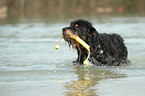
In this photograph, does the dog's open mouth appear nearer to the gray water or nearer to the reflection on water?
the reflection on water

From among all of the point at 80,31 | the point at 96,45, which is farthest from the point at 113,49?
the point at 80,31

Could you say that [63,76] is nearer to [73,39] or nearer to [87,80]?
[87,80]

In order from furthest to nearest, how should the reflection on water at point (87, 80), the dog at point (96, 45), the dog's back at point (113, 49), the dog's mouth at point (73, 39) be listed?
the dog's back at point (113, 49) < the dog at point (96, 45) < the dog's mouth at point (73, 39) < the reflection on water at point (87, 80)

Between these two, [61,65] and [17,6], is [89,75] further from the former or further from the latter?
[17,6]

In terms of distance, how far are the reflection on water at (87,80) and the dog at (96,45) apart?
1.04 ft

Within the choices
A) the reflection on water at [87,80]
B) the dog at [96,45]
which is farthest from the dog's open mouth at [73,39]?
the reflection on water at [87,80]

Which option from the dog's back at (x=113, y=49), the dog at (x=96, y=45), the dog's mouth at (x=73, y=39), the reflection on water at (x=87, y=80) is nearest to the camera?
the reflection on water at (x=87, y=80)

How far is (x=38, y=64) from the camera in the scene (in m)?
9.20

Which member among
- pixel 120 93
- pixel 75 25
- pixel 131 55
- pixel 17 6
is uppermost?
pixel 17 6

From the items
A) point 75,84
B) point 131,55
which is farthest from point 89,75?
point 131,55

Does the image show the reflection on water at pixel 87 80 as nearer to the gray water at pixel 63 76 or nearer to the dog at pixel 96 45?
the gray water at pixel 63 76

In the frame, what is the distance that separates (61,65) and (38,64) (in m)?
0.69

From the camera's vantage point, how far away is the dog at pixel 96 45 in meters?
8.02

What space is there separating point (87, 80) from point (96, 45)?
1537 millimetres
